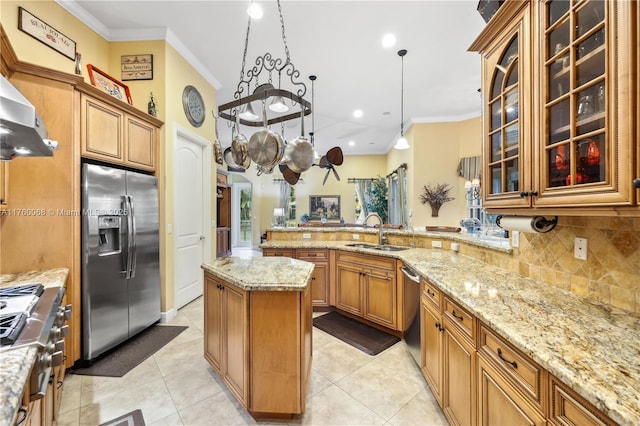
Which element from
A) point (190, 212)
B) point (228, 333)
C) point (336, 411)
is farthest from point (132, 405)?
point (190, 212)

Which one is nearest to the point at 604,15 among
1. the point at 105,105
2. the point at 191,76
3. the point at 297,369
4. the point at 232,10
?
the point at 297,369

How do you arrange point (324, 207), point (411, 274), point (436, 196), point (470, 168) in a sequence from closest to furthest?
point (411, 274) → point (470, 168) → point (436, 196) → point (324, 207)

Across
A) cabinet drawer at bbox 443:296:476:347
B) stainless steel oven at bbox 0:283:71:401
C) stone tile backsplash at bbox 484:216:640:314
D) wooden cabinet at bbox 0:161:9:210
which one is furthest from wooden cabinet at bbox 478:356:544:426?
wooden cabinet at bbox 0:161:9:210

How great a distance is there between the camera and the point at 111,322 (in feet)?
7.94

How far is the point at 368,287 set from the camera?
3.05 m

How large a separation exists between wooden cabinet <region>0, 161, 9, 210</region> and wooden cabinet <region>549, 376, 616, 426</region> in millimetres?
3169

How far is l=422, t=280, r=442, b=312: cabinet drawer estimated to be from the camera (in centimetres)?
176

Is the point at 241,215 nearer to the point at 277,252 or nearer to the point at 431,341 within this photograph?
the point at 277,252

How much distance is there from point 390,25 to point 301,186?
6.27 meters

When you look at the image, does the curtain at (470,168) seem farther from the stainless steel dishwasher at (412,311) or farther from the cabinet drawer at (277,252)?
the cabinet drawer at (277,252)

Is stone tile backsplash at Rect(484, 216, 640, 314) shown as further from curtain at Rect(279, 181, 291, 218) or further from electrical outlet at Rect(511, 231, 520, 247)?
curtain at Rect(279, 181, 291, 218)

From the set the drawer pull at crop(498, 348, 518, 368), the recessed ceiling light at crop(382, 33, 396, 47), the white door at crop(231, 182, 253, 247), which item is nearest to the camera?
the drawer pull at crop(498, 348, 518, 368)

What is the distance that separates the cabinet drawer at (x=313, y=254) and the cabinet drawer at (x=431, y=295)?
1621 millimetres

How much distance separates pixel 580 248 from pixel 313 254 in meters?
2.60
